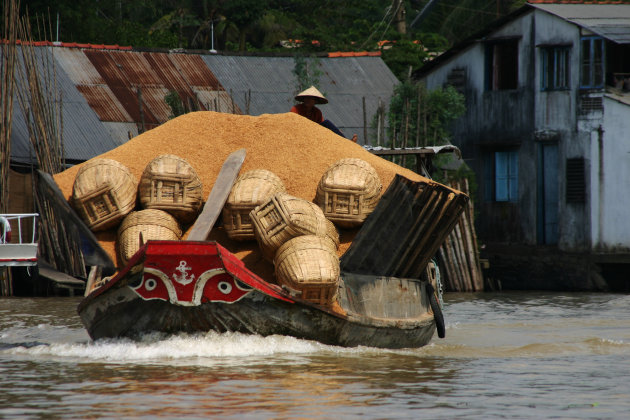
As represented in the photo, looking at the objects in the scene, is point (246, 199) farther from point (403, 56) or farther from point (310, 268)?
point (403, 56)

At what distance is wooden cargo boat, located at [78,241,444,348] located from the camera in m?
7.91

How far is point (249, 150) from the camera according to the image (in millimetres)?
10086

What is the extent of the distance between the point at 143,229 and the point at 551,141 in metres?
12.4

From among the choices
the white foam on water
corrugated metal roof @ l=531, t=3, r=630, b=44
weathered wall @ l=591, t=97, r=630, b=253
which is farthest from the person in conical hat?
weathered wall @ l=591, t=97, r=630, b=253

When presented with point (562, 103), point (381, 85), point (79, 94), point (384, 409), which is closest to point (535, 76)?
point (562, 103)

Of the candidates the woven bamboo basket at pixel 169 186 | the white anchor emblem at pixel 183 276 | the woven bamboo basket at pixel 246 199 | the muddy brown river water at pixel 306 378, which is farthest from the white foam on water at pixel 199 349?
the woven bamboo basket at pixel 169 186

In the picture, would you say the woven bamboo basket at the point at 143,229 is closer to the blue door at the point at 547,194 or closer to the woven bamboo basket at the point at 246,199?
the woven bamboo basket at the point at 246,199

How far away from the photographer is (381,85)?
22.3m

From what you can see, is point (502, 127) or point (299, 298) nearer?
point (299, 298)

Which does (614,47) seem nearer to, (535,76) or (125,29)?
(535,76)

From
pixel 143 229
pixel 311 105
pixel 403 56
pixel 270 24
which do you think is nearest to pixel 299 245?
pixel 143 229

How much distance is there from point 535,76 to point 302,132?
1080cm

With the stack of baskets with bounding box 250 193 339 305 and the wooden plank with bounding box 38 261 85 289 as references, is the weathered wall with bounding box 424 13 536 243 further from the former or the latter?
the stack of baskets with bounding box 250 193 339 305

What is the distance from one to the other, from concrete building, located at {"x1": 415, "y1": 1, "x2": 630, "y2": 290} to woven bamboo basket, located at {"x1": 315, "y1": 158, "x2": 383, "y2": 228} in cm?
1008
